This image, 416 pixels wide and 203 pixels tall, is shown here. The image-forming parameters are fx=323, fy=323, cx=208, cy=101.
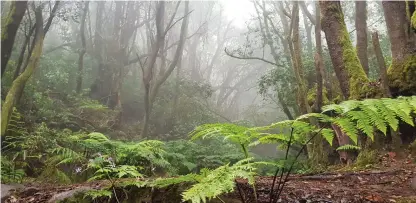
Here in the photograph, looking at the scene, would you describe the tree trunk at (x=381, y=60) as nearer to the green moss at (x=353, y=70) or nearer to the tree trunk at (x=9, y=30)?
the green moss at (x=353, y=70)

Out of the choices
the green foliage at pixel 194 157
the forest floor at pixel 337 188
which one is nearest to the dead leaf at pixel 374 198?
the forest floor at pixel 337 188

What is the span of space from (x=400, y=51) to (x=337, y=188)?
4.80 meters

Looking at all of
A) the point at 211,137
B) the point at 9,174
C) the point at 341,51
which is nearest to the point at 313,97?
the point at 341,51

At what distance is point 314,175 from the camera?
4.33 meters

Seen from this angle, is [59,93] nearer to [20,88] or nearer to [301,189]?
[20,88]

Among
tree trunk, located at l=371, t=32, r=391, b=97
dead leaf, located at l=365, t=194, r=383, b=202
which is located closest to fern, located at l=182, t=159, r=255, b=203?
dead leaf, located at l=365, t=194, r=383, b=202

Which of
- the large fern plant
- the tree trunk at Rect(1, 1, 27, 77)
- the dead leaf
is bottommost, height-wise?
the dead leaf

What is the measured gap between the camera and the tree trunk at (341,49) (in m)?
6.71

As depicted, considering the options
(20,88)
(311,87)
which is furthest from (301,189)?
(311,87)

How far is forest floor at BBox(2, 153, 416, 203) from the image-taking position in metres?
2.88

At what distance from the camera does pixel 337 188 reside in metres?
3.33

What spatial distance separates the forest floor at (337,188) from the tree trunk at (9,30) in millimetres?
4575

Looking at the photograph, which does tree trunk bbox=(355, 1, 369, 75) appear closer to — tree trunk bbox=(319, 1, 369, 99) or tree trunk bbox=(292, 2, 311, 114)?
tree trunk bbox=(292, 2, 311, 114)

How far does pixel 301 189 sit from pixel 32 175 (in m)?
6.97
